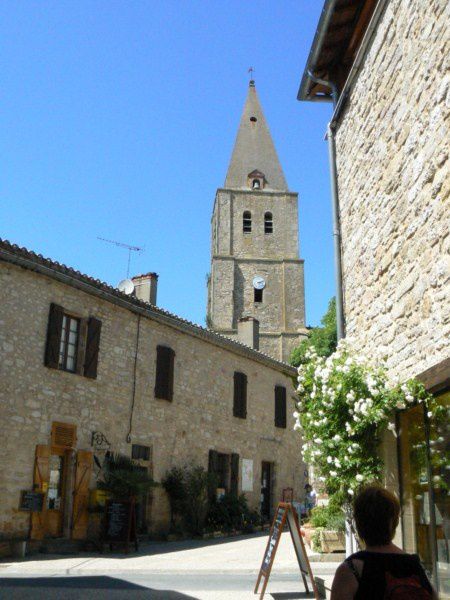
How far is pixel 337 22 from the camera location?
752 cm

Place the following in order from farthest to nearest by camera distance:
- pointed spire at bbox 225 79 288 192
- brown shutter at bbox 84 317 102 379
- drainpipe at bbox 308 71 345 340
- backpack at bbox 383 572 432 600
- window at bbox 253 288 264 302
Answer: pointed spire at bbox 225 79 288 192, window at bbox 253 288 264 302, brown shutter at bbox 84 317 102 379, drainpipe at bbox 308 71 345 340, backpack at bbox 383 572 432 600

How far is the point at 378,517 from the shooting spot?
2.48 meters

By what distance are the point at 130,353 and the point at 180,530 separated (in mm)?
4487

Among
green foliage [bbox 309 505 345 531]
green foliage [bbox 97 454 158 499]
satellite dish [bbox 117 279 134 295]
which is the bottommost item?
green foliage [bbox 309 505 345 531]

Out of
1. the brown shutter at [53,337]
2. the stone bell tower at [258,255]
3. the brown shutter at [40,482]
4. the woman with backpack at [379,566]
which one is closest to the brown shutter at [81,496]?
the brown shutter at [40,482]

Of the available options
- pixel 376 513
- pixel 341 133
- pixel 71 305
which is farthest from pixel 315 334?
pixel 376 513

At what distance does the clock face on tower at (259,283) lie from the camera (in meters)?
42.7

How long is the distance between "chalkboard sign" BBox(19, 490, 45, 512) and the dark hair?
10.4 metres

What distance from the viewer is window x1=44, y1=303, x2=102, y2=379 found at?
502 inches

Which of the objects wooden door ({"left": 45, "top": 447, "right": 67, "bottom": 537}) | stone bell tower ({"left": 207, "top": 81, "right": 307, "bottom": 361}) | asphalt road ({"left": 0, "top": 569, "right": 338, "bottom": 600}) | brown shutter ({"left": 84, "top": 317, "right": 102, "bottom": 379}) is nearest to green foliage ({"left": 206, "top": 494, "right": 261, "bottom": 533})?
wooden door ({"left": 45, "top": 447, "right": 67, "bottom": 537})

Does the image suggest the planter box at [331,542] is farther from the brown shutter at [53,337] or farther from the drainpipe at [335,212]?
the brown shutter at [53,337]

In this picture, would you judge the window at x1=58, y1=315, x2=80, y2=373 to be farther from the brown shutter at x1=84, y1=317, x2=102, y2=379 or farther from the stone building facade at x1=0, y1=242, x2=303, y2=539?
the brown shutter at x1=84, y1=317, x2=102, y2=379

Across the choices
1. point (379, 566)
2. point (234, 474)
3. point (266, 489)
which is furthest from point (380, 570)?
point (266, 489)

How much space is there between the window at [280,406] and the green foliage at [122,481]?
24.6 feet
